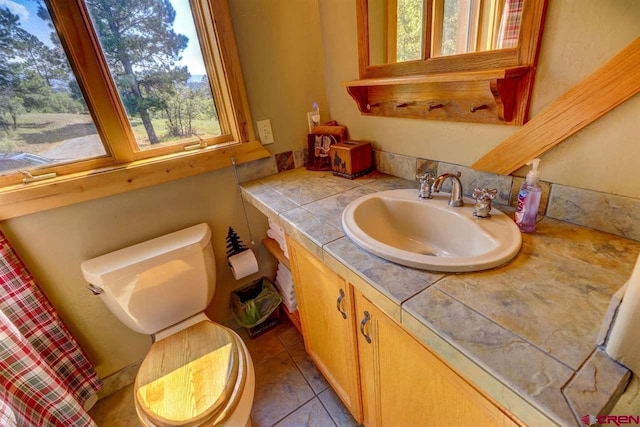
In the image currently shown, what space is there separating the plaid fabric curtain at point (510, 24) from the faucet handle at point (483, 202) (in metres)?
0.39

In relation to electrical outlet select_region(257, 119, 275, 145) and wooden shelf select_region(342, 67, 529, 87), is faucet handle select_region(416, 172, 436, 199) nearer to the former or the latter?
wooden shelf select_region(342, 67, 529, 87)

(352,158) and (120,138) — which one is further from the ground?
(120,138)

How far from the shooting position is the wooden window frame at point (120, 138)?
103 cm

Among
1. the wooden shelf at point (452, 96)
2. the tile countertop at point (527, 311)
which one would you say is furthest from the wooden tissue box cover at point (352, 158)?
the tile countertop at point (527, 311)

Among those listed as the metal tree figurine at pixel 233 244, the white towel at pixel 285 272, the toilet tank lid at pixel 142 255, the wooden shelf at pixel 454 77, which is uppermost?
the wooden shelf at pixel 454 77

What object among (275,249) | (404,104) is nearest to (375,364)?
(275,249)

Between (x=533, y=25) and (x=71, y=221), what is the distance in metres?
1.65

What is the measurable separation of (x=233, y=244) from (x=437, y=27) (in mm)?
1272

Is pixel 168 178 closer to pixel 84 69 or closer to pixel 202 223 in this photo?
pixel 202 223

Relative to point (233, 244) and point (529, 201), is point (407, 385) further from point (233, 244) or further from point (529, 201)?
point (233, 244)

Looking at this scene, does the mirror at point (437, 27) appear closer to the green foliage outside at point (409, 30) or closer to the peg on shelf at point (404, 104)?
the green foliage outside at point (409, 30)

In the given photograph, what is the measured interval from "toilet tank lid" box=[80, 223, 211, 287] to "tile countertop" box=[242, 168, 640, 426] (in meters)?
0.60

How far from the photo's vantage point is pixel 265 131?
143 cm

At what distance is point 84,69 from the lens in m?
1.05
